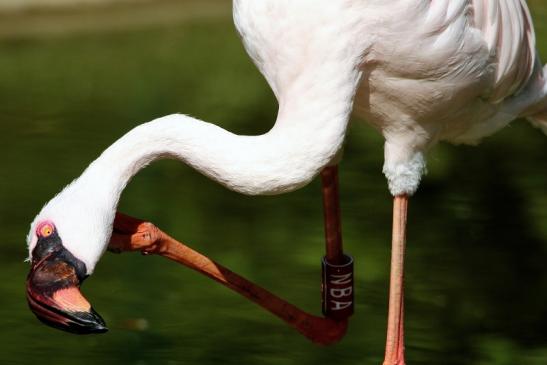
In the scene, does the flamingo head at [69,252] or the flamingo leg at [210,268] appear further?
the flamingo leg at [210,268]

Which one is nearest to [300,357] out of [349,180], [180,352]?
[180,352]

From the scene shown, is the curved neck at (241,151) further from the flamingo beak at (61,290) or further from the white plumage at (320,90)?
the flamingo beak at (61,290)

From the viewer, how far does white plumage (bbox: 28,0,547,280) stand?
354 centimetres

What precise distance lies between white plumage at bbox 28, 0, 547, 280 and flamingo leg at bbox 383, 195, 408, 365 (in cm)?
24

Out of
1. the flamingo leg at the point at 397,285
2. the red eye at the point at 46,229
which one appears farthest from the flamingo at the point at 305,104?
the flamingo leg at the point at 397,285

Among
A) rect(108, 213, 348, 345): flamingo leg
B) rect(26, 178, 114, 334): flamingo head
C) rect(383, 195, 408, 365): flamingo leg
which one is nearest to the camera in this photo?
rect(26, 178, 114, 334): flamingo head

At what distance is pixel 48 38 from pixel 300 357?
3.73 meters

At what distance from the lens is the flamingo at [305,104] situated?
11.5 feet

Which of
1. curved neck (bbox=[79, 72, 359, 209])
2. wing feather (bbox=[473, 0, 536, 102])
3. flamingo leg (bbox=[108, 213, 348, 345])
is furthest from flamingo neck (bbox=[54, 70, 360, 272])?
wing feather (bbox=[473, 0, 536, 102])

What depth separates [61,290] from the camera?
3492 mm

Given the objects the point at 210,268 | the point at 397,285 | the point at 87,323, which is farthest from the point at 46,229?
the point at 397,285

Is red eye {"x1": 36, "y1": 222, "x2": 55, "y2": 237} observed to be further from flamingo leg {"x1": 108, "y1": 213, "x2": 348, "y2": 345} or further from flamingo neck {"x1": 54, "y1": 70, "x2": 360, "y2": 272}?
flamingo leg {"x1": 108, "y1": 213, "x2": 348, "y2": 345}

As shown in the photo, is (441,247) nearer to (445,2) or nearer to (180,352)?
(180,352)

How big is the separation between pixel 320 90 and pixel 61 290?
0.96 m
